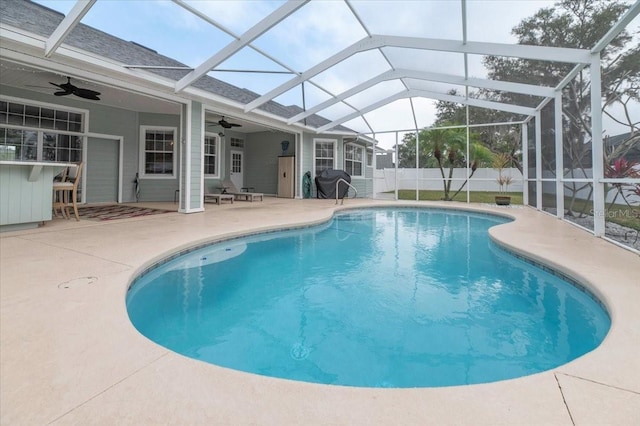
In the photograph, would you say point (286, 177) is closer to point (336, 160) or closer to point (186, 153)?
point (336, 160)

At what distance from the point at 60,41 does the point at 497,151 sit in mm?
15523

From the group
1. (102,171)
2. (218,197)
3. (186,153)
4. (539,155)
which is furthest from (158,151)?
(539,155)

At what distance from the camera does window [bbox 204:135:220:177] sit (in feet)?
→ 36.4

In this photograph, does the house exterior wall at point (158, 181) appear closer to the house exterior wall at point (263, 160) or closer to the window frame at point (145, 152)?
the window frame at point (145, 152)

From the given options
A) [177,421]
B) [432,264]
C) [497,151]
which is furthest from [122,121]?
[497,151]

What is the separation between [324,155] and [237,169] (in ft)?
12.6

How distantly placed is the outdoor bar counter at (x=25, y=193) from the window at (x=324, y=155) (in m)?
9.40

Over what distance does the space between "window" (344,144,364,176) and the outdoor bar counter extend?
10583 mm

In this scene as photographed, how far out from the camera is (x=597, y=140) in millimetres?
4598

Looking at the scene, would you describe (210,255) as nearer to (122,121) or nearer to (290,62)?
(290,62)

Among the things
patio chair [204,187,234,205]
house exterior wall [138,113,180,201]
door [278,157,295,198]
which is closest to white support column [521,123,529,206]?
door [278,157,295,198]

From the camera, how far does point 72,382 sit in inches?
52.5

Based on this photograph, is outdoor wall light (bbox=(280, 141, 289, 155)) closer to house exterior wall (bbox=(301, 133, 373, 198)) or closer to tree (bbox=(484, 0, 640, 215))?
house exterior wall (bbox=(301, 133, 373, 198))

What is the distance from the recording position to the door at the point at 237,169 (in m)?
13.1
